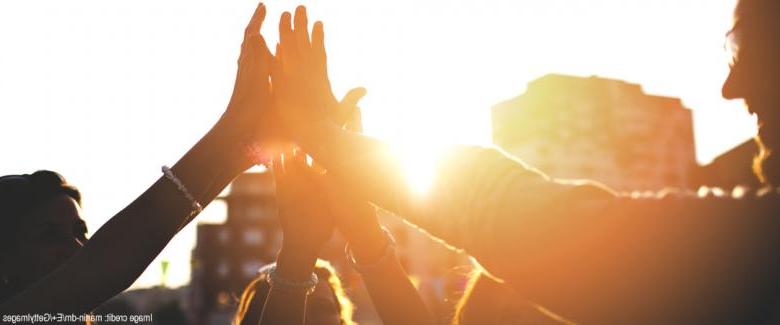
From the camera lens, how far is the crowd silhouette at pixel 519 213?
975 mm

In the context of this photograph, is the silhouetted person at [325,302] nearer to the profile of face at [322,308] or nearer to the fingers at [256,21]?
the profile of face at [322,308]

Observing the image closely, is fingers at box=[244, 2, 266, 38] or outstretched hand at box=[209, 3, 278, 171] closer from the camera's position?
outstretched hand at box=[209, 3, 278, 171]

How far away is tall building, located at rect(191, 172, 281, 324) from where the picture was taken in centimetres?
7912

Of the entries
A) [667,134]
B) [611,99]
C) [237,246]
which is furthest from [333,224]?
[667,134]

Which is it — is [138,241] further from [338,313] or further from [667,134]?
[667,134]

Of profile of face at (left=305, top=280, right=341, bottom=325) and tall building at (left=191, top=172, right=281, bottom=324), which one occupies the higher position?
profile of face at (left=305, top=280, right=341, bottom=325)

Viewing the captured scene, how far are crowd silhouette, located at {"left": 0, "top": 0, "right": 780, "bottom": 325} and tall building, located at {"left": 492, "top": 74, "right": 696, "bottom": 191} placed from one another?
87.3 metres

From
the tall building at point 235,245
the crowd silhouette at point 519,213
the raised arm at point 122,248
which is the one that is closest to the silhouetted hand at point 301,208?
the crowd silhouette at point 519,213

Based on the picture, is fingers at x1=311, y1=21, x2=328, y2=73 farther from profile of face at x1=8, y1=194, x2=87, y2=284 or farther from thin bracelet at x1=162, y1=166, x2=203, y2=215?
profile of face at x1=8, y1=194, x2=87, y2=284

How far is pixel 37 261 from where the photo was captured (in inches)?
113

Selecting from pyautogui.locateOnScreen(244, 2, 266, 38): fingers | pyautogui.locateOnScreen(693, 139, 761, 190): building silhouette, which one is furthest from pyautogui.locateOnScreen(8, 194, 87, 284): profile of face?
pyautogui.locateOnScreen(693, 139, 761, 190): building silhouette

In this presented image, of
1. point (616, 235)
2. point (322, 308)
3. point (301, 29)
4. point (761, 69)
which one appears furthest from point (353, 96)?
point (322, 308)

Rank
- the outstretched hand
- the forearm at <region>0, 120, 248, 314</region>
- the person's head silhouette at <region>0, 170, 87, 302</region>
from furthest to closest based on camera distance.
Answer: the person's head silhouette at <region>0, 170, 87, 302</region>, the outstretched hand, the forearm at <region>0, 120, 248, 314</region>

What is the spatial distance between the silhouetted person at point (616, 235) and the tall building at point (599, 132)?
289ft
